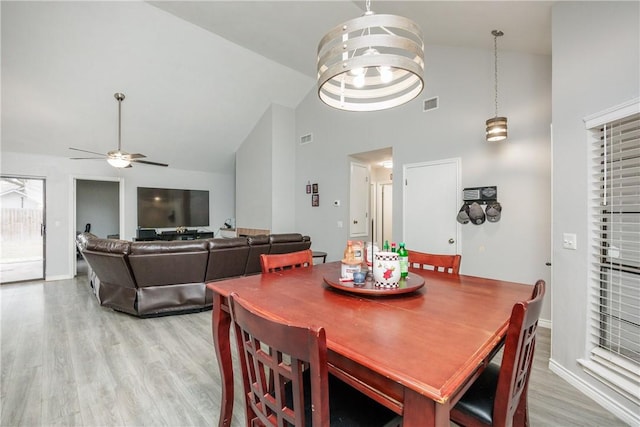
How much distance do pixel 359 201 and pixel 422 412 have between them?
4.85 metres

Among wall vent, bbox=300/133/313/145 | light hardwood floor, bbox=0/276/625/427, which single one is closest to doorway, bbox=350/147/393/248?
wall vent, bbox=300/133/313/145

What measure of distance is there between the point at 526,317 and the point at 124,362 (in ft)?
9.81

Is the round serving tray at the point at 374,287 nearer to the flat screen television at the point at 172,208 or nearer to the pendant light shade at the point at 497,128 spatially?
the pendant light shade at the point at 497,128

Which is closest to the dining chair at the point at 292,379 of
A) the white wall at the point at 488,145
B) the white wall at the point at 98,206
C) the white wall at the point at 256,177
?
the white wall at the point at 488,145

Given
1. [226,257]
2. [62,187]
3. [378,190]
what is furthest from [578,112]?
[62,187]

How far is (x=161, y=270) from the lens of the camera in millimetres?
3445

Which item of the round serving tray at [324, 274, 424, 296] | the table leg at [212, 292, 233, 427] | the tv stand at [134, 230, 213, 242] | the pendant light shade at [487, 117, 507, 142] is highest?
the pendant light shade at [487, 117, 507, 142]

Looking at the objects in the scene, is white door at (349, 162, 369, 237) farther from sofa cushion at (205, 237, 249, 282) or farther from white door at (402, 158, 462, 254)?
sofa cushion at (205, 237, 249, 282)

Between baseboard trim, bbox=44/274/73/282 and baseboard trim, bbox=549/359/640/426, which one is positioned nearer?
baseboard trim, bbox=549/359/640/426

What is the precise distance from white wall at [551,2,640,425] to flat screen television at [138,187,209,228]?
293 inches

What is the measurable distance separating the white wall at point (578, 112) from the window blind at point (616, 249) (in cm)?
7

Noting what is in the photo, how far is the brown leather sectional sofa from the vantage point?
132 inches

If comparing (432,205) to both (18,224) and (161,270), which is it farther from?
(18,224)

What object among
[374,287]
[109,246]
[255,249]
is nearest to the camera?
[374,287]
